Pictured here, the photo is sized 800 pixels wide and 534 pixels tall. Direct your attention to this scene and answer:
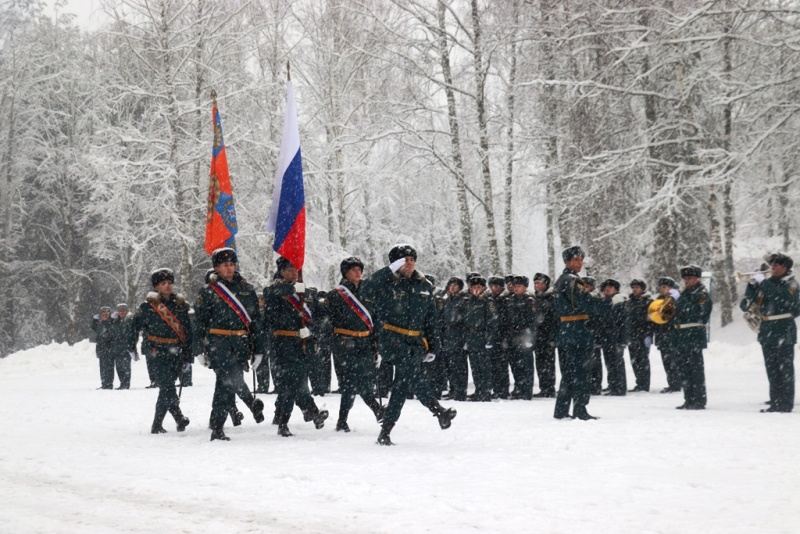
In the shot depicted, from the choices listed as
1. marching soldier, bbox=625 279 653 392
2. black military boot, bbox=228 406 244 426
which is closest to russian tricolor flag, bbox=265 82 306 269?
black military boot, bbox=228 406 244 426

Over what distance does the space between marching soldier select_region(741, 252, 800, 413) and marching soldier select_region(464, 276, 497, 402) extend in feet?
14.2

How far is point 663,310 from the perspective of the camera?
46.5 feet

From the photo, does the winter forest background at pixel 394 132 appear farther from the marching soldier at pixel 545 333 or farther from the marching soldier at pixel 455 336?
the marching soldier at pixel 455 336

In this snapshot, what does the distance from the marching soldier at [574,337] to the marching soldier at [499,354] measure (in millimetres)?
3772

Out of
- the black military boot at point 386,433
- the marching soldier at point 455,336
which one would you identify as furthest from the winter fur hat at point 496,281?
the black military boot at point 386,433

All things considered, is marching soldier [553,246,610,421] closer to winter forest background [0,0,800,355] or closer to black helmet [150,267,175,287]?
black helmet [150,267,175,287]

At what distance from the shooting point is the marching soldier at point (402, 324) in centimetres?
909

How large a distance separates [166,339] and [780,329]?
26.4 ft

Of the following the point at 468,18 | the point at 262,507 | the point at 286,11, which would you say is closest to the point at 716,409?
the point at 262,507

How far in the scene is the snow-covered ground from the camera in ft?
19.2

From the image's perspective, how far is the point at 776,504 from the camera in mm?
6164

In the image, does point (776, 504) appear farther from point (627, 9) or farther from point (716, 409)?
point (627, 9)

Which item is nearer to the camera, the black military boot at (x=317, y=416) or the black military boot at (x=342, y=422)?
the black military boot at (x=317, y=416)

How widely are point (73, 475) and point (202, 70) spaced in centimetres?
2068
